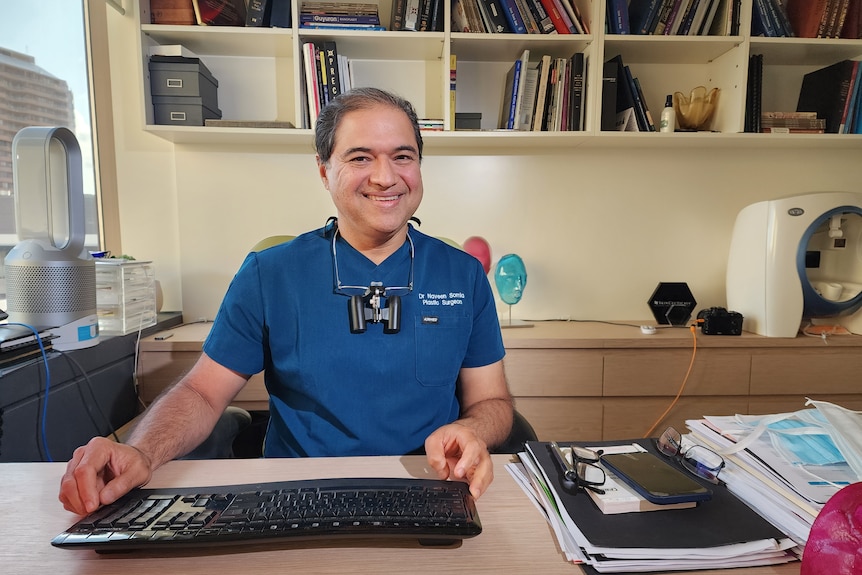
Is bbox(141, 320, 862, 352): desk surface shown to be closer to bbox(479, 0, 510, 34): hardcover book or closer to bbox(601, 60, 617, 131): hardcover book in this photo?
bbox(601, 60, 617, 131): hardcover book

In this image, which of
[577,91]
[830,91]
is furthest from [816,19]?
[577,91]

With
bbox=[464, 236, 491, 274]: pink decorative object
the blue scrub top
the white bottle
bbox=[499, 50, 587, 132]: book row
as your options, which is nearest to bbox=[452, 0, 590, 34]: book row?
bbox=[499, 50, 587, 132]: book row

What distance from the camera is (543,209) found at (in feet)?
7.91

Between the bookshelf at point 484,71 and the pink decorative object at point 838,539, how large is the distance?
5.82 ft

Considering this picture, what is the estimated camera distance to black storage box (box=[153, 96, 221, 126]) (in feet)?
6.57

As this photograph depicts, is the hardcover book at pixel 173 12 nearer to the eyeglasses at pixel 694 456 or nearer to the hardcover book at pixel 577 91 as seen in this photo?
the hardcover book at pixel 577 91

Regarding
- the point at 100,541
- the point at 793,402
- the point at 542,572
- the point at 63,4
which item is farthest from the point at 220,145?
the point at 793,402

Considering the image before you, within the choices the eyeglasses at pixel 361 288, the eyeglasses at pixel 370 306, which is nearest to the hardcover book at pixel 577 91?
the eyeglasses at pixel 361 288

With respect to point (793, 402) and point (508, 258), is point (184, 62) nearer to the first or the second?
point (508, 258)

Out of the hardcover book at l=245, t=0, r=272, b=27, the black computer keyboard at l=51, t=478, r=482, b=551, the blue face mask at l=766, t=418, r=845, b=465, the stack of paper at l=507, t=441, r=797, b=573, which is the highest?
the hardcover book at l=245, t=0, r=272, b=27

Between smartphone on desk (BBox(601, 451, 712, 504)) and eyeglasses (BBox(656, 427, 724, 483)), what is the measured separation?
0.16ft

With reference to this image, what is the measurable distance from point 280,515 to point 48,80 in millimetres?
2049

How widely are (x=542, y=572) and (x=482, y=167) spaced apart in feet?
6.56

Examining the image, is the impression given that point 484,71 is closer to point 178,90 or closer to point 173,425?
point 178,90
